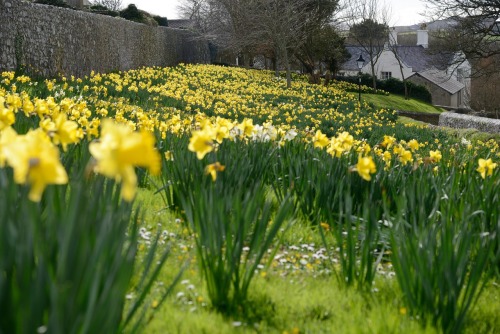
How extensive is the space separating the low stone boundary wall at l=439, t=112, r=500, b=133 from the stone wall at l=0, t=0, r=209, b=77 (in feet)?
43.9

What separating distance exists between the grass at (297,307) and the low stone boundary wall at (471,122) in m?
20.9

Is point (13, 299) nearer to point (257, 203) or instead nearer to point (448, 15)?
point (257, 203)

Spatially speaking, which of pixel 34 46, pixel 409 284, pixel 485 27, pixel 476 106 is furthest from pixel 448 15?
pixel 476 106

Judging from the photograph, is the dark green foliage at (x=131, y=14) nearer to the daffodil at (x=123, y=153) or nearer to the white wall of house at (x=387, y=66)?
Answer: the daffodil at (x=123, y=153)

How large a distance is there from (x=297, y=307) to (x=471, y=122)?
23.4m

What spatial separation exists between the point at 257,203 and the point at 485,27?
76.8ft

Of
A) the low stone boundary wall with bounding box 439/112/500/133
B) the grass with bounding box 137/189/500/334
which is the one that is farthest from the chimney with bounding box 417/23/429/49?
the grass with bounding box 137/189/500/334

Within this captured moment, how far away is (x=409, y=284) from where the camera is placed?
2.30 metres

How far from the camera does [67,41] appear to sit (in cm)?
1594

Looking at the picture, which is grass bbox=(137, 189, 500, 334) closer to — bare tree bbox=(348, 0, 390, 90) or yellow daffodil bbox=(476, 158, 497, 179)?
yellow daffodil bbox=(476, 158, 497, 179)


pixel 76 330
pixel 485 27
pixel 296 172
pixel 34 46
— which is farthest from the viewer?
pixel 485 27

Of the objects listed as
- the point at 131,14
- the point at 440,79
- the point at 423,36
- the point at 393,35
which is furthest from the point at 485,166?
the point at 423,36

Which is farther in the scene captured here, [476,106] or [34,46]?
[476,106]

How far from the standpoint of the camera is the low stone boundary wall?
22406mm
